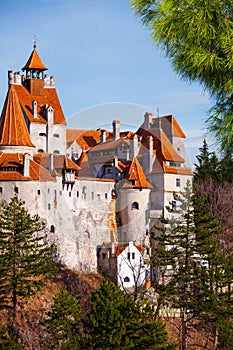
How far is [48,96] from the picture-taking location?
4509cm

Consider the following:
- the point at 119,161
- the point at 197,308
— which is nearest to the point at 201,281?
the point at 197,308

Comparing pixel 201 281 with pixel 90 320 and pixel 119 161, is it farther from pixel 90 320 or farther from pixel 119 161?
pixel 119 161

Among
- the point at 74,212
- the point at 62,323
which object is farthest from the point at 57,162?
the point at 62,323

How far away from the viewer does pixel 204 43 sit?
5457mm

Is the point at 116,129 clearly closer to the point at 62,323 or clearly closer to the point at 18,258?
the point at 18,258

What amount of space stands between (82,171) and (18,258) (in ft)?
34.7

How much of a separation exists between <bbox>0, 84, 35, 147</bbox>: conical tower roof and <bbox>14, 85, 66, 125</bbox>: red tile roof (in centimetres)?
82

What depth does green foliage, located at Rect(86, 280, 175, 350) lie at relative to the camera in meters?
20.4

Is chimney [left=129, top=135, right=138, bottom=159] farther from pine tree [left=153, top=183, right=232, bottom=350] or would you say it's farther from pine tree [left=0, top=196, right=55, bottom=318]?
pine tree [left=153, top=183, right=232, bottom=350]

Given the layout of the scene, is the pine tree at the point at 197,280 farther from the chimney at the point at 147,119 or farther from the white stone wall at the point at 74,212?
the chimney at the point at 147,119

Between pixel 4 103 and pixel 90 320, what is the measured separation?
2442 centimetres

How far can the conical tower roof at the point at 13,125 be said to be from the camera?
A: 131 ft

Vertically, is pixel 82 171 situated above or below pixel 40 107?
below

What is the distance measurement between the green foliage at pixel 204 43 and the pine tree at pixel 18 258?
2691 centimetres
